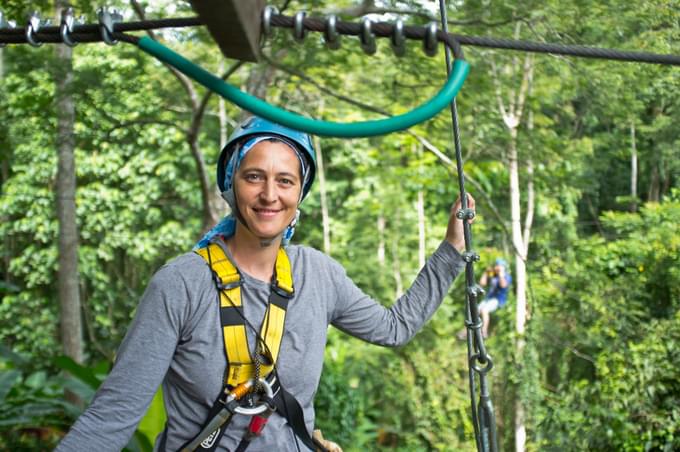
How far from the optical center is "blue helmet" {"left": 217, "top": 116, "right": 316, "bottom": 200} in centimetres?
152

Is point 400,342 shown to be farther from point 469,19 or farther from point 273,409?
point 469,19

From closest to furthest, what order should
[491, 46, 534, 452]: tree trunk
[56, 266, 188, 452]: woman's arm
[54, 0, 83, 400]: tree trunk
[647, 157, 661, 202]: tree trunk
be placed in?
[56, 266, 188, 452]: woman's arm, [54, 0, 83, 400]: tree trunk, [491, 46, 534, 452]: tree trunk, [647, 157, 661, 202]: tree trunk

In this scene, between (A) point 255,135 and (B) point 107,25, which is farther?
(A) point 255,135

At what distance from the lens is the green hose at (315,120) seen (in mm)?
1030

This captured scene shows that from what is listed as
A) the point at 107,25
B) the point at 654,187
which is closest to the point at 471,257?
the point at 107,25

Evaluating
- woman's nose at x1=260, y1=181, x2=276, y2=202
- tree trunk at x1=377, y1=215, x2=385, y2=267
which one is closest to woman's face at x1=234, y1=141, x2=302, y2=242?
woman's nose at x1=260, y1=181, x2=276, y2=202

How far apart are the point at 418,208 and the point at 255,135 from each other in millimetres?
9788

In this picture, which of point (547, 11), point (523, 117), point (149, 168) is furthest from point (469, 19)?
point (149, 168)

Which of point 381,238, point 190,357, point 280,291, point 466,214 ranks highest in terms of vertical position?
point 466,214

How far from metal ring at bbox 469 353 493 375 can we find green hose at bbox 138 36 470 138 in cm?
80

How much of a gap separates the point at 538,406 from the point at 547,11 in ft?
9.81

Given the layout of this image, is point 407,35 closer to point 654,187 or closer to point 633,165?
point 633,165

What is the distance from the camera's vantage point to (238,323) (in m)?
1.46

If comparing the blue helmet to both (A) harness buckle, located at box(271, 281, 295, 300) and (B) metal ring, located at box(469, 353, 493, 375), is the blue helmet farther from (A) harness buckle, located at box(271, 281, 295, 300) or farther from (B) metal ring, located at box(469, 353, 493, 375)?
(B) metal ring, located at box(469, 353, 493, 375)
